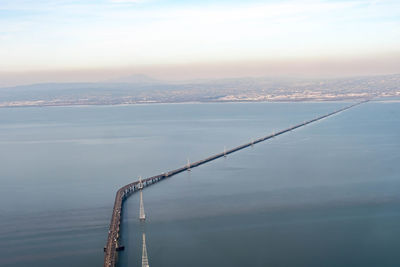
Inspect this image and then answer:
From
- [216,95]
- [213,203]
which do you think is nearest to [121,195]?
[213,203]

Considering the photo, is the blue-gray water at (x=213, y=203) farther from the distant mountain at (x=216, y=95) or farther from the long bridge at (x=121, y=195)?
the distant mountain at (x=216, y=95)

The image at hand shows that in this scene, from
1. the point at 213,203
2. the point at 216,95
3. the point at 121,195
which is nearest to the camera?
the point at 213,203

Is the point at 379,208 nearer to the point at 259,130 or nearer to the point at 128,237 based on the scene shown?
the point at 128,237

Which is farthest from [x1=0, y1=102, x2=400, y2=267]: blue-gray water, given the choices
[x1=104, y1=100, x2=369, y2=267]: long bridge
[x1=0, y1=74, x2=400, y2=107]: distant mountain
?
[x1=0, y1=74, x2=400, y2=107]: distant mountain

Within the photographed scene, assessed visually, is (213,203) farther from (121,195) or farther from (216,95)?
(216,95)

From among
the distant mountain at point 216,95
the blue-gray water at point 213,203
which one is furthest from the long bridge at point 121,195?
the distant mountain at point 216,95

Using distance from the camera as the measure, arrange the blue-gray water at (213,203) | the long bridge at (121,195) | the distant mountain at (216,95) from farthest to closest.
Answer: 1. the distant mountain at (216,95)
2. the blue-gray water at (213,203)
3. the long bridge at (121,195)

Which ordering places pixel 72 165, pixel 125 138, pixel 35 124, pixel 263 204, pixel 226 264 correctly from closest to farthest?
1. pixel 226 264
2. pixel 263 204
3. pixel 72 165
4. pixel 125 138
5. pixel 35 124

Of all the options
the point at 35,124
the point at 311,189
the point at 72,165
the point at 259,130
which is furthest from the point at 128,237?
the point at 35,124
